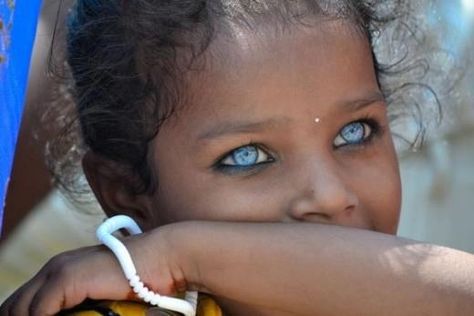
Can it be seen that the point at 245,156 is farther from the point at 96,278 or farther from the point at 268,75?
the point at 96,278

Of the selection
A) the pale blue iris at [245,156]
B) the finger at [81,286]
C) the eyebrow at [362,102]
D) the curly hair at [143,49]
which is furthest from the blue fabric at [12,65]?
the eyebrow at [362,102]

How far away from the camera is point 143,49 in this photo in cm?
190

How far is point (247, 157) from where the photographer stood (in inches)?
72.0

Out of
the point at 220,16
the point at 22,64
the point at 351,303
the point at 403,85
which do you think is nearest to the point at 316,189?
the point at 351,303

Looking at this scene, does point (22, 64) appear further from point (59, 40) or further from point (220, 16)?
point (59, 40)

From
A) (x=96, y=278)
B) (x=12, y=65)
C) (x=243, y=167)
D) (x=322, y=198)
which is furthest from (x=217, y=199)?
(x=12, y=65)

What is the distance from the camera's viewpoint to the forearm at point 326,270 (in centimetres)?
159

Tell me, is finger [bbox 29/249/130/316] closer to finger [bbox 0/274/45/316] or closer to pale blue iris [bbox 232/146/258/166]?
finger [bbox 0/274/45/316]

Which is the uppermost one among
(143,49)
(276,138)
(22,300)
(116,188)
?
(143,49)

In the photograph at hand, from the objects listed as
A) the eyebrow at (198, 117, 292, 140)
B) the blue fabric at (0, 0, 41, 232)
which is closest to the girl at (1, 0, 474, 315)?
the eyebrow at (198, 117, 292, 140)

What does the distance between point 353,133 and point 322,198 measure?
218 mm

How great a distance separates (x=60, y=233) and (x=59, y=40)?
3.75 feet

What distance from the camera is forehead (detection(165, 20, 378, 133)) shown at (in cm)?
178

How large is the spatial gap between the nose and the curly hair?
25cm
